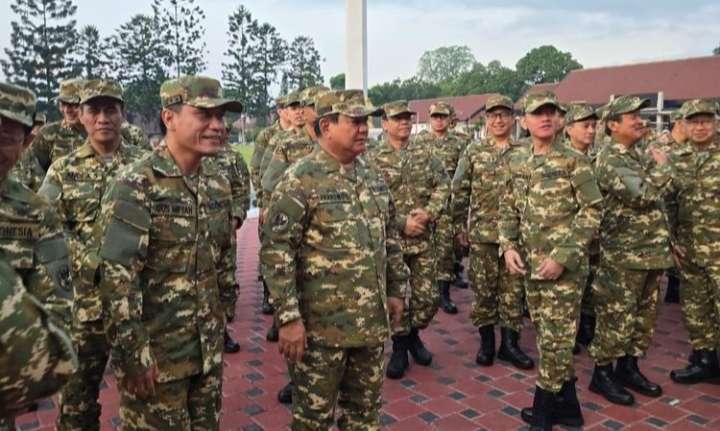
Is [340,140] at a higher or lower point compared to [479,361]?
higher

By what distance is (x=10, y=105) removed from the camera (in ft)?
5.47

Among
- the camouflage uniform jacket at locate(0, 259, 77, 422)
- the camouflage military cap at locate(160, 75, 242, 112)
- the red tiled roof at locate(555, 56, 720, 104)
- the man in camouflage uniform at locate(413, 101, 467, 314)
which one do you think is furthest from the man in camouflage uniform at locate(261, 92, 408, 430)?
the red tiled roof at locate(555, 56, 720, 104)

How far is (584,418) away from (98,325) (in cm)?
293

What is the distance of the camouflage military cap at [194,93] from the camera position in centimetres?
241

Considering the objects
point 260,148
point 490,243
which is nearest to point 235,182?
point 260,148

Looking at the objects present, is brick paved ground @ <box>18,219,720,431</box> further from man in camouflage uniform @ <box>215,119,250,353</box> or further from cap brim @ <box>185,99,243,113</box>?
cap brim @ <box>185,99,243,113</box>

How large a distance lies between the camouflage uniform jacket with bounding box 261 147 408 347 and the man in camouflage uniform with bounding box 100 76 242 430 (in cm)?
29

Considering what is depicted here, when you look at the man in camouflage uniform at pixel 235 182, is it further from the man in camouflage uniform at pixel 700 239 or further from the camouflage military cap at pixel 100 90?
the man in camouflage uniform at pixel 700 239

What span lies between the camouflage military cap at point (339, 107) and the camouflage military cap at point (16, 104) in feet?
4.42

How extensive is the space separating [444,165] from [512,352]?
1801mm

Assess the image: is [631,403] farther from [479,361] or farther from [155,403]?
[155,403]

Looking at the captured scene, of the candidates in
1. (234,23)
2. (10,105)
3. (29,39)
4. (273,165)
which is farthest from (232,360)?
(234,23)

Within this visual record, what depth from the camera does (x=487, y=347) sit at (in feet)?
15.4

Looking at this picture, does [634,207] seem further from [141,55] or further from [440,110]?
[141,55]
